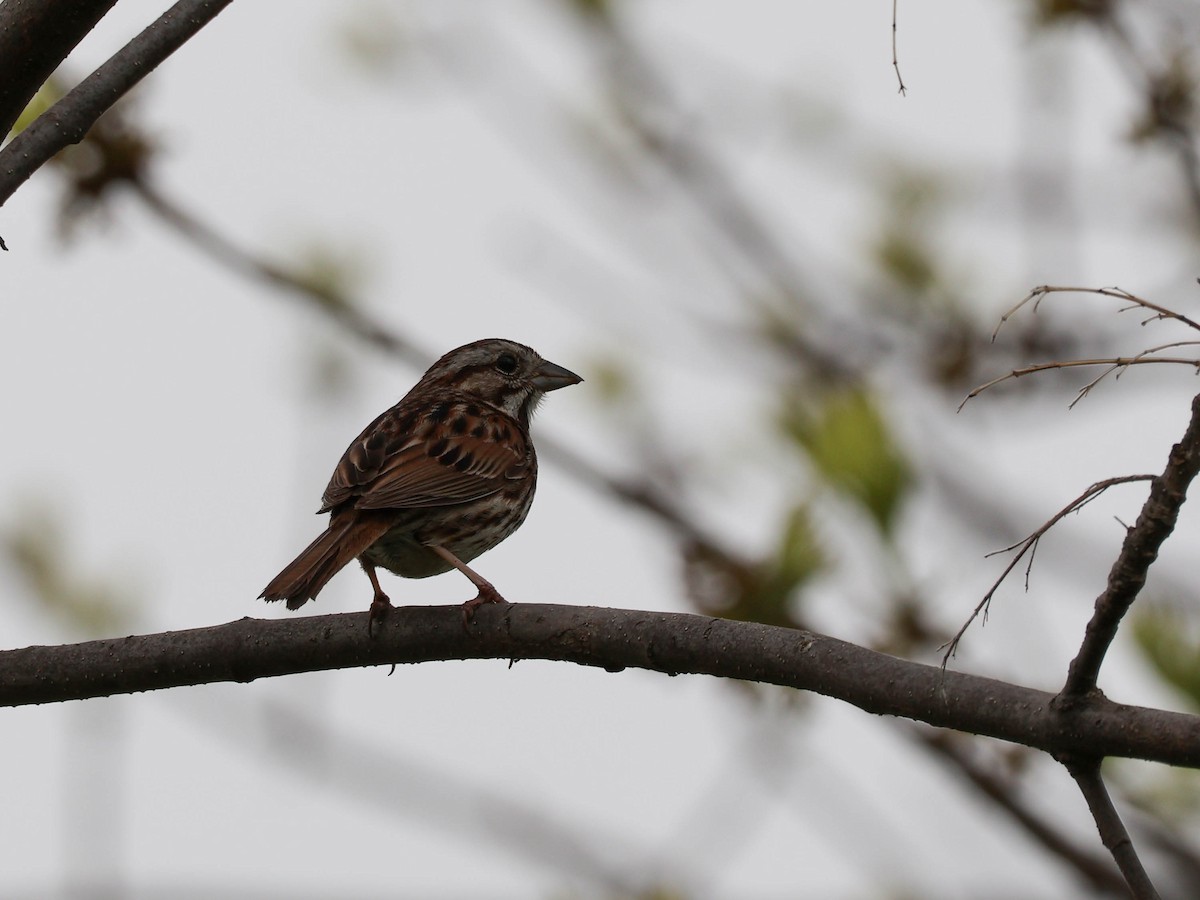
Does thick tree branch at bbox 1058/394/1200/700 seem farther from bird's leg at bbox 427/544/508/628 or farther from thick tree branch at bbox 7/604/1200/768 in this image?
bird's leg at bbox 427/544/508/628

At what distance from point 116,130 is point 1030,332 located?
10.9 feet

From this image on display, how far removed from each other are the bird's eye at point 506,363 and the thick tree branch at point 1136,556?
397 centimetres

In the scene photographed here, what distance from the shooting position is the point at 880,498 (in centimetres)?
400

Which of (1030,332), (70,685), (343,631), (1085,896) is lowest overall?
(70,685)

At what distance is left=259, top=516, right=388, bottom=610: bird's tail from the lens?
13.2 feet

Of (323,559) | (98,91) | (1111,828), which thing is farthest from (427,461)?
(1111,828)

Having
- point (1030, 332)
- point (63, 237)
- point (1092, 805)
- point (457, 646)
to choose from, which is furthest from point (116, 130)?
point (1092, 805)

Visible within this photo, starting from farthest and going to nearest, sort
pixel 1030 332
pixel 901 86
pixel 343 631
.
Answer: pixel 1030 332, pixel 343 631, pixel 901 86

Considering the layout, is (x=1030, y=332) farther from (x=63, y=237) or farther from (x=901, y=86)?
(x=63, y=237)

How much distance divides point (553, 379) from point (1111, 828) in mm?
4035

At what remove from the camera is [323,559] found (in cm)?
421

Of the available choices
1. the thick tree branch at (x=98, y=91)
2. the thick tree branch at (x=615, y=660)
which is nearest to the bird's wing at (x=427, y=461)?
the thick tree branch at (x=615, y=660)

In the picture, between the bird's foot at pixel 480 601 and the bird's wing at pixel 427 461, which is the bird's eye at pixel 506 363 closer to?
the bird's wing at pixel 427 461

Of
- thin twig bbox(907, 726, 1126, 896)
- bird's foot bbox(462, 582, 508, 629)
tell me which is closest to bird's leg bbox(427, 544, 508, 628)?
bird's foot bbox(462, 582, 508, 629)
